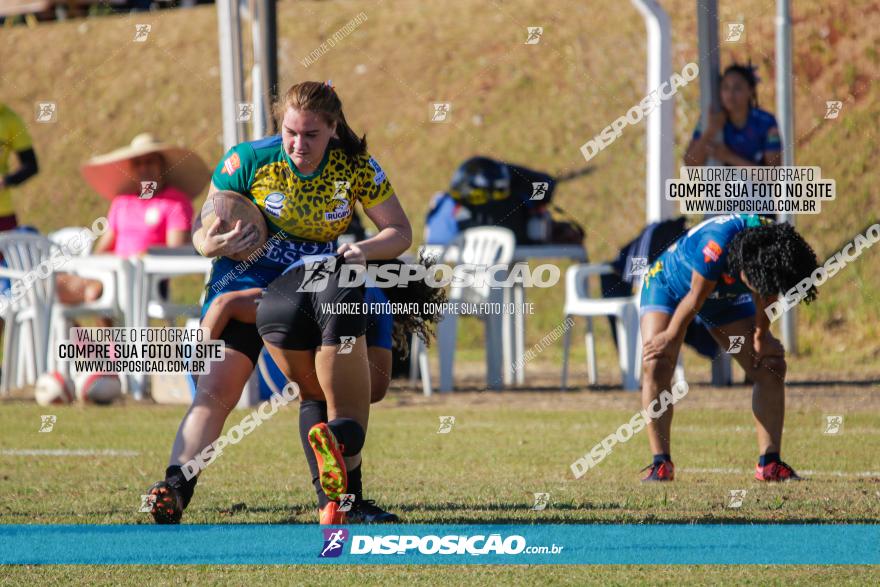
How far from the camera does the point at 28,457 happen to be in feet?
29.0

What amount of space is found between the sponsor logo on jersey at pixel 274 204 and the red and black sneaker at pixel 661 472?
103 inches

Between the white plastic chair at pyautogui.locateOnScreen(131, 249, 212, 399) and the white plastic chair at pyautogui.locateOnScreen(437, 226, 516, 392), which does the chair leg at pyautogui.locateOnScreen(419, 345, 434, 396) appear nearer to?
the white plastic chair at pyautogui.locateOnScreen(437, 226, 516, 392)

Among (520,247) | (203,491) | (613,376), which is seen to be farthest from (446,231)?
(203,491)

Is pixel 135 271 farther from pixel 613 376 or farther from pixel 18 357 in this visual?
pixel 613 376

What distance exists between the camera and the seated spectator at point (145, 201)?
13.1 meters

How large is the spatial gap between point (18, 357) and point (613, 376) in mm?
5659

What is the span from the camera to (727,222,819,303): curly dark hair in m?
7.27

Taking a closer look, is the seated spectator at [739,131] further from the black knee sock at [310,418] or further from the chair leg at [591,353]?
the black knee sock at [310,418]

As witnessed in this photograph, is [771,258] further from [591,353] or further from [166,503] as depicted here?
[591,353]

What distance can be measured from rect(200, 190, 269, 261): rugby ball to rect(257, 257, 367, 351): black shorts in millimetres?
212

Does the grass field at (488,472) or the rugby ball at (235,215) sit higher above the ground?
the rugby ball at (235,215)

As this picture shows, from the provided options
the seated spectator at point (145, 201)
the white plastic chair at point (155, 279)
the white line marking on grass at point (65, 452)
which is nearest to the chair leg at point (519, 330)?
the white plastic chair at point (155, 279)

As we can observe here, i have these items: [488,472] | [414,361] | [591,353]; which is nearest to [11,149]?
[414,361]

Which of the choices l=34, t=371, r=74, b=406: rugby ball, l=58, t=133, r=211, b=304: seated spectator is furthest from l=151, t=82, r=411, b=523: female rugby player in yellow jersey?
l=58, t=133, r=211, b=304: seated spectator
